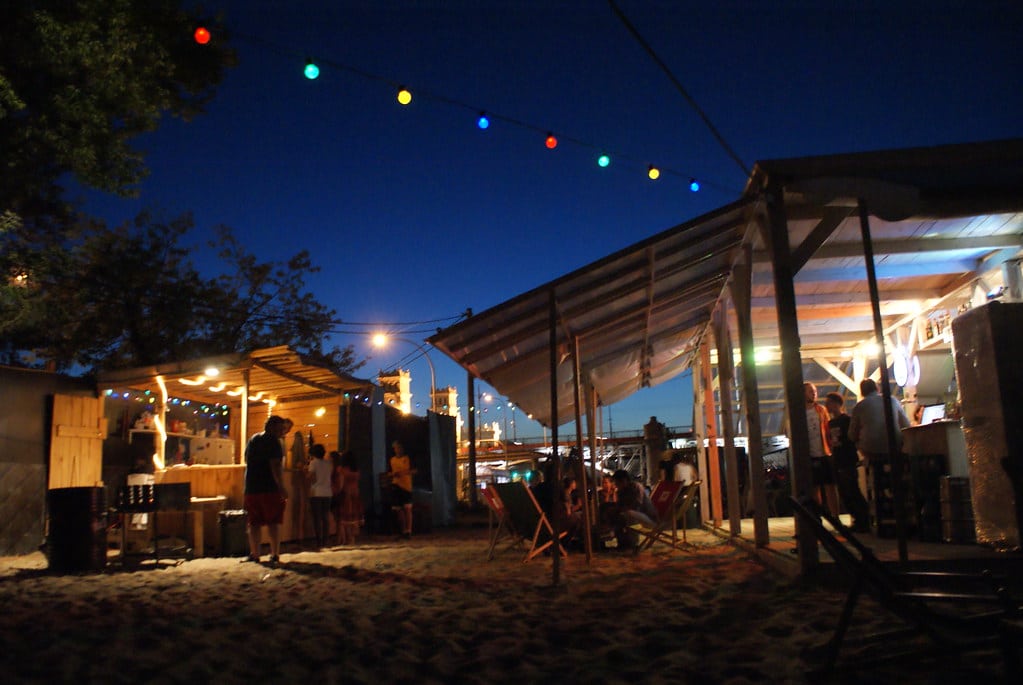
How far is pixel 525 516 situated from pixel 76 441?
8110mm

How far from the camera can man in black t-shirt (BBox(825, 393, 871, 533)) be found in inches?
297

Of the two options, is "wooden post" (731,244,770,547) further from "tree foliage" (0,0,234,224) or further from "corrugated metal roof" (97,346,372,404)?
"tree foliage" (0,0,234,224)

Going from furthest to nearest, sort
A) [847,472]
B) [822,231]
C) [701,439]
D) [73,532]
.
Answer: [701,439] < [73,532] < [847,472] < [822,231]

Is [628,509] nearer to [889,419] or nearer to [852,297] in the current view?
[889,419]

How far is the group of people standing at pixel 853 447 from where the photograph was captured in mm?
7242

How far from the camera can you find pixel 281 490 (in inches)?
332

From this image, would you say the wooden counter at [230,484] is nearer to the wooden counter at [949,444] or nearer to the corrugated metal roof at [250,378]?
the corrugated metal roof at [250,378]

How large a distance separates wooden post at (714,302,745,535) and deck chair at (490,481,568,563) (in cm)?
210

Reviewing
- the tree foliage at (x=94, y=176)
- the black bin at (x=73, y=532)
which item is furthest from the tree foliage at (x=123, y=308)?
the black bin at (x=73, y=532)

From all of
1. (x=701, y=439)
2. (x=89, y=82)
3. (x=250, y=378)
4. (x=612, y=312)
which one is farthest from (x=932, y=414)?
(x=89, y=82)

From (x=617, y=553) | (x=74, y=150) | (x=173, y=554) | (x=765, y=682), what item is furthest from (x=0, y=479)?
(x=765, y=682)

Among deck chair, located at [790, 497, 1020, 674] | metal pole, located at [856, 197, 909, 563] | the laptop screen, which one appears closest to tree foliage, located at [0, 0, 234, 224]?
metal pole, located at [856, 197, 909, 563]

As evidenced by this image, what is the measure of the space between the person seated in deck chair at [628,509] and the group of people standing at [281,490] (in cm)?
392

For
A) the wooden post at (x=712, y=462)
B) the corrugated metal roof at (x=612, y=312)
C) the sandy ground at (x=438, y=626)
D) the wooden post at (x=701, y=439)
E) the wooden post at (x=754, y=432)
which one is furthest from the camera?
the wooden post at (x=701, y=439)
